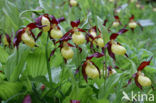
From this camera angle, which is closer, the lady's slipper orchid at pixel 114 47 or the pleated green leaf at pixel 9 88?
the pleated green leaf at pixel 9 88

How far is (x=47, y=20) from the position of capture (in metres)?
1.06

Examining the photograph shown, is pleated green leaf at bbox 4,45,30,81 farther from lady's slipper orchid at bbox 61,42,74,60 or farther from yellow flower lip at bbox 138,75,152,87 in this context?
yellow flower lip at bbox 138,75,152,87

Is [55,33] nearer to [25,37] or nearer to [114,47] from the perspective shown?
[25,37]

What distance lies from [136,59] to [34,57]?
1.01 meters

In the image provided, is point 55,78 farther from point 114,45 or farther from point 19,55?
point 114,45

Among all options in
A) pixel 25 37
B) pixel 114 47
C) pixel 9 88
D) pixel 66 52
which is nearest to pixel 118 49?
pixel 114 47

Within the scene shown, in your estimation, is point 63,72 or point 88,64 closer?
point 88,64

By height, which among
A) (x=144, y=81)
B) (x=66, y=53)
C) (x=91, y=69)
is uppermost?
(x=66, y=53)

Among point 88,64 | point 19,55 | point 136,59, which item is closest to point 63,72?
point 88,64

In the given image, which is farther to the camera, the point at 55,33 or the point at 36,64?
the point at 36,64

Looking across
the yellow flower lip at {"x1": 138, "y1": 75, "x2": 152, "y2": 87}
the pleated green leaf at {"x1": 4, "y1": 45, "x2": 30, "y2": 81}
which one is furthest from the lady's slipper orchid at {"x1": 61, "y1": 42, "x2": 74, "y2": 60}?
the yellow flower lip at {"x1": 138, "y1": 75, "x2": 152, "y2": 87}

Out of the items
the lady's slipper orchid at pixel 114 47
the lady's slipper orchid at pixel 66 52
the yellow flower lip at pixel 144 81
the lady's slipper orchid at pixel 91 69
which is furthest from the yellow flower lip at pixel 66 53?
the yellow flower lip at pixel 144 81

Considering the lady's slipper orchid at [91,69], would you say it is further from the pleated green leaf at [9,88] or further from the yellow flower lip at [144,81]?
the pleated green leaf at [9,88]

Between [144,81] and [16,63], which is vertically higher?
[16,63]
